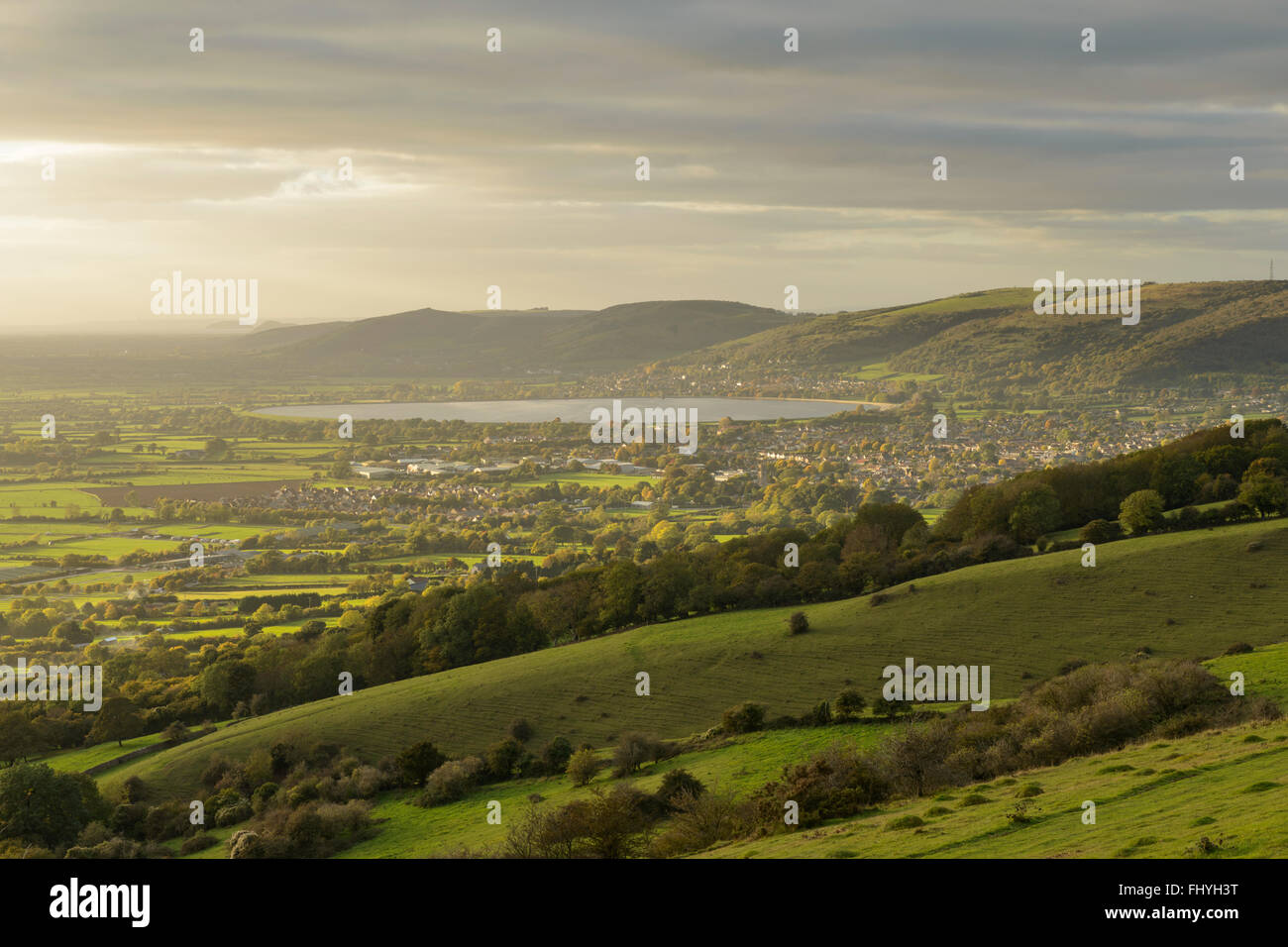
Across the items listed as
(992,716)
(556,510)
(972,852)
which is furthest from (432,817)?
(556,510)

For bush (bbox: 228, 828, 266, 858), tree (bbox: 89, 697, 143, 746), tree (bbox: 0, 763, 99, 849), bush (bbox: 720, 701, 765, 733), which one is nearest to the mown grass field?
bush (bbox: 720, 701, 765, 733)

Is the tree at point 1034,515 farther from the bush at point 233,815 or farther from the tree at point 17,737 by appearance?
the tree at point 17,737

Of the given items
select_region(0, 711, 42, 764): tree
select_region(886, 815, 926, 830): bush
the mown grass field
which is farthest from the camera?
select_region(0, 711, 42, 764): tree

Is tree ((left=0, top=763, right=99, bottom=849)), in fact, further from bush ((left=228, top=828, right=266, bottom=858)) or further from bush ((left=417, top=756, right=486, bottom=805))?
bush ((left=417, top=756, right=486, bottom=805))

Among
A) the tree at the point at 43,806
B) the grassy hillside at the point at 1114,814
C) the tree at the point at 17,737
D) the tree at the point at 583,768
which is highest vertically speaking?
the grassy hillside at the point at 1114,814

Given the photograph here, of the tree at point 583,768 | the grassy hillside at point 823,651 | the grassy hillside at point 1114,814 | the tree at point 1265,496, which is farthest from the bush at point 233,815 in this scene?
the tree at point 1265,496

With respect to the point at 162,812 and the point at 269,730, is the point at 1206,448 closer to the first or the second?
the point at 269,730

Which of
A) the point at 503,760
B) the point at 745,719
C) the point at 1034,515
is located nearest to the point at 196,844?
the point at 503,760
